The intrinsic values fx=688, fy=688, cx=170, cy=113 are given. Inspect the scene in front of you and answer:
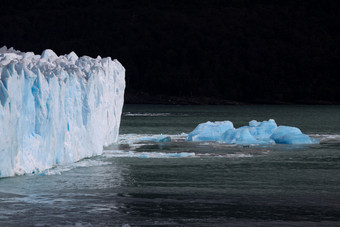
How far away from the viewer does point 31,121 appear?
2259 centimetres

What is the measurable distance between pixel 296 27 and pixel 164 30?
30.5 meters

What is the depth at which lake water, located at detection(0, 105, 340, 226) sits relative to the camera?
1642 cm

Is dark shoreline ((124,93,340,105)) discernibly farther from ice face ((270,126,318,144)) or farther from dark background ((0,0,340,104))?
ice face ((270,126,318,144))

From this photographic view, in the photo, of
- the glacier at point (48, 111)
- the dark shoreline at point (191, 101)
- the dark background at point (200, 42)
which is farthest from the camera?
the dark background at point (200, 42)

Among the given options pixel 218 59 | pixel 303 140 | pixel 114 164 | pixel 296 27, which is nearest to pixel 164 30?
pixel 218 59

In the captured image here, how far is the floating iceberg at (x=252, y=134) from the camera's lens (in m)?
35.7

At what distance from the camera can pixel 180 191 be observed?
2020 centimetres

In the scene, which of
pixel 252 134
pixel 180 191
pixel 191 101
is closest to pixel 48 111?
pixel 180 191

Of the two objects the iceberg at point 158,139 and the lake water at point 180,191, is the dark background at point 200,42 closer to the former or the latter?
the iceberg at point 158,139

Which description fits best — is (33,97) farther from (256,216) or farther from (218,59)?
(218,59)

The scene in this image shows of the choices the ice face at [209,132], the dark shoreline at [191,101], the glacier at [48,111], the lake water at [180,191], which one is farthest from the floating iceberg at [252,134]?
the dark shoreline at [191,101]

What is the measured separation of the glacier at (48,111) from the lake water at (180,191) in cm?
70

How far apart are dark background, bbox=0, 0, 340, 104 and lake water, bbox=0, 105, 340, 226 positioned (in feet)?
360

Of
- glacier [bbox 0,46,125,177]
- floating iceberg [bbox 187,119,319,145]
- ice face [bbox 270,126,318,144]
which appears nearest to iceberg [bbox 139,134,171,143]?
floating iceberg [bbox 187,119,319,145]
